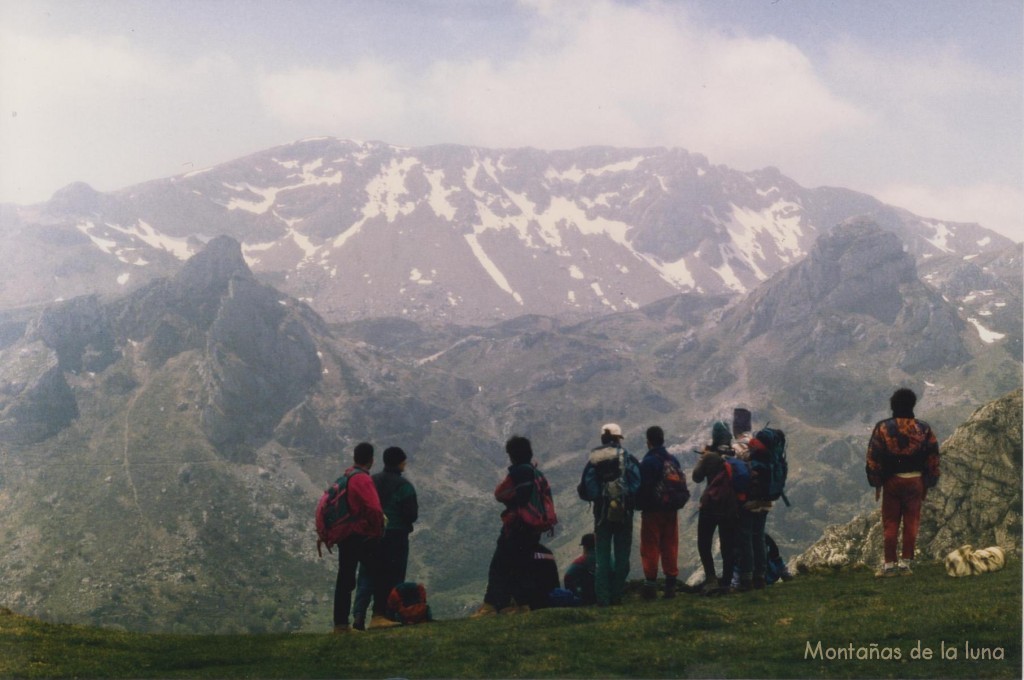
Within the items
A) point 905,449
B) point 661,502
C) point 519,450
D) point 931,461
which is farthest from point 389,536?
point 931,461

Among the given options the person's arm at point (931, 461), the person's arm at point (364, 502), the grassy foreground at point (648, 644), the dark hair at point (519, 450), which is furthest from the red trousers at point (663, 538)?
the person's arm at point (364, 502)

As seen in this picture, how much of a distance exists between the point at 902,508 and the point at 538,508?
8508mm

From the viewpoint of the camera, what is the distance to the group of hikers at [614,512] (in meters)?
20.5

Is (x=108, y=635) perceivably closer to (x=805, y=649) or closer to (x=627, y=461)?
(x=627, y=461)

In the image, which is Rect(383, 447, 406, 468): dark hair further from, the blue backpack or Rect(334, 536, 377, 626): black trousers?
the blue backpack

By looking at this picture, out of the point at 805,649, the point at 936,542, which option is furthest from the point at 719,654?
the point at 936,542

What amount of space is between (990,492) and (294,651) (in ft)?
115

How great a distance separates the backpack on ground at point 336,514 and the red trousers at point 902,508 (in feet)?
39.9

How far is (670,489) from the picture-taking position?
834 inches

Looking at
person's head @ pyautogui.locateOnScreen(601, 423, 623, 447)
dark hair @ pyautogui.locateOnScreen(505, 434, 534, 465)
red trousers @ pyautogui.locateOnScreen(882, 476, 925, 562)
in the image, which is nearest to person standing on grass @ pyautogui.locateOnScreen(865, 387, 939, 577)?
red trousers @ pyautogui.locateOnScreen(882, 476, 925, 562)

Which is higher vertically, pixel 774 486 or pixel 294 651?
pixel 774 486

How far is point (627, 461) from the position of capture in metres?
21.1

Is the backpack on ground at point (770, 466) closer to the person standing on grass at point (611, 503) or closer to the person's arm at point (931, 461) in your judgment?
the person's arm at point (931, 461)

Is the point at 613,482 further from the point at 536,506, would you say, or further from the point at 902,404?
the point at 902,404
